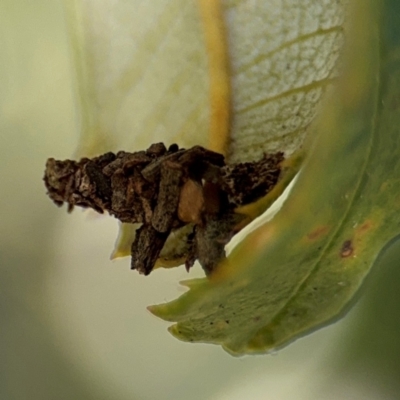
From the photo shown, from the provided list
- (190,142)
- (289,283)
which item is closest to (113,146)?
(190,142)

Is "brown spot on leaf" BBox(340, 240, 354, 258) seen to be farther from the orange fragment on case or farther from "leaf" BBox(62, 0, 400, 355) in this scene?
the orange fragment on case

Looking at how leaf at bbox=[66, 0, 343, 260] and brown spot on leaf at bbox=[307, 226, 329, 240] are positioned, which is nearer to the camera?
brown spot on leaf at bbox=[307, 226, 329, 240]

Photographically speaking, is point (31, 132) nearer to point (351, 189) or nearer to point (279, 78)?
point (279, 78)

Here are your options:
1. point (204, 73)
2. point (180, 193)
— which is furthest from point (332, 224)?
point (204, 73)

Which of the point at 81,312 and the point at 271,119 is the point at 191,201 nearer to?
the point at 271,119

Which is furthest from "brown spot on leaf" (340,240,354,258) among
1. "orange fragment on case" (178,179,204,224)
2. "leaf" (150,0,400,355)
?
"orange fragment on case" (178,179,204,224)

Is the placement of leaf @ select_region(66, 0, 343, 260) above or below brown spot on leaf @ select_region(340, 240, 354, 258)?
above

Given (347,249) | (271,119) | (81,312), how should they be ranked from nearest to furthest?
(347,249)
(271,119)
(81,312)
